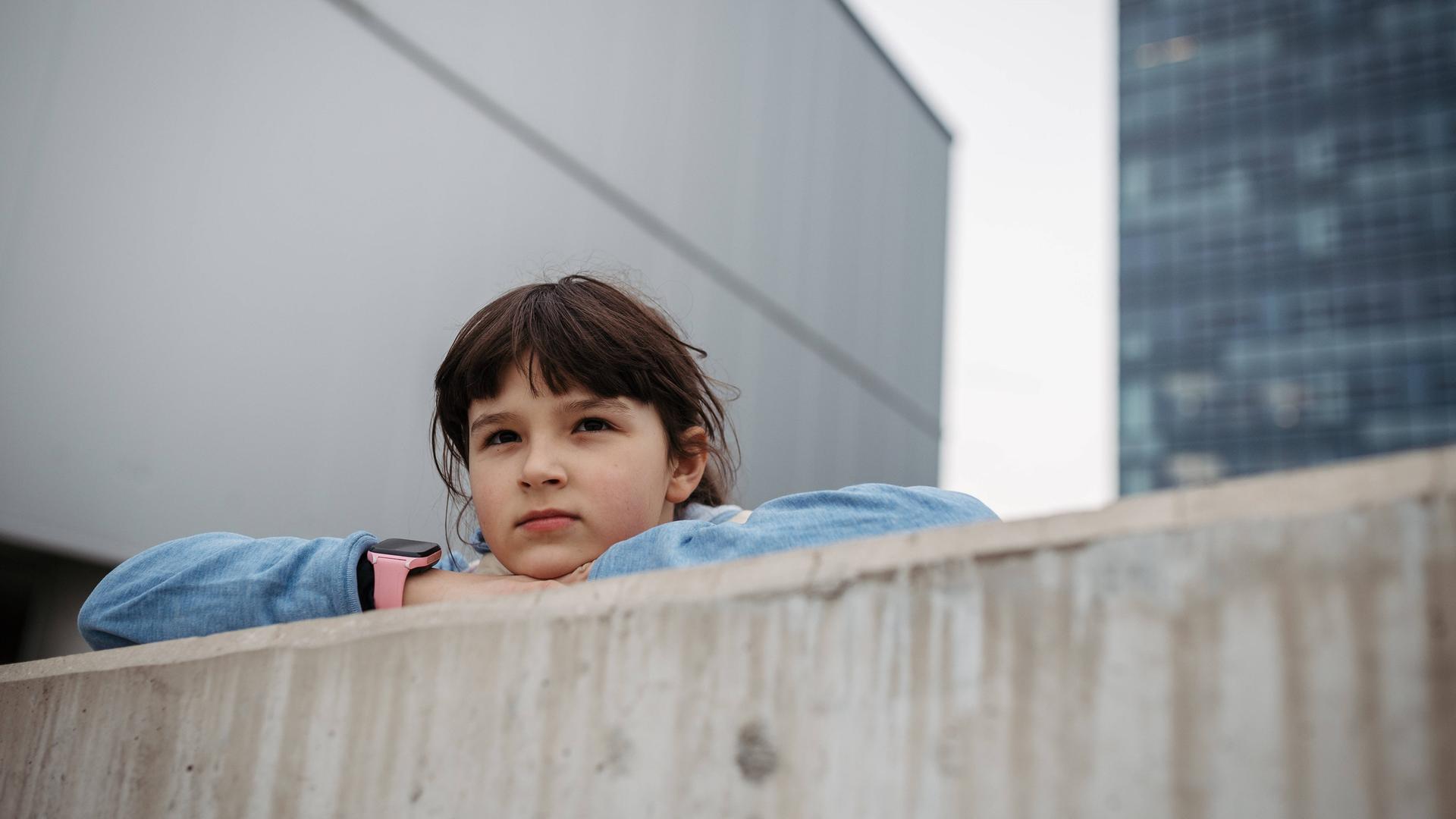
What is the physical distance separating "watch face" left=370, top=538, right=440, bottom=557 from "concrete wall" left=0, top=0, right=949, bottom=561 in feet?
5.84

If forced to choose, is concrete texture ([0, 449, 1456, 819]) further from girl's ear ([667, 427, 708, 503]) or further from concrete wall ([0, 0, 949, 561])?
concrete wall ([0, 0, 949, 561])

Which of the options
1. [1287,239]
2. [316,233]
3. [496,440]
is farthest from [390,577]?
[1287,239]

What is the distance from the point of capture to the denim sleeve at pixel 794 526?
3.30 feet

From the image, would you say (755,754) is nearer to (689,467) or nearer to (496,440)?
(496,440)

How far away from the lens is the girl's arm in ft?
3.76

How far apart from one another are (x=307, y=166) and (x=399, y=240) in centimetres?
37

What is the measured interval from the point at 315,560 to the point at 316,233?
2311mm

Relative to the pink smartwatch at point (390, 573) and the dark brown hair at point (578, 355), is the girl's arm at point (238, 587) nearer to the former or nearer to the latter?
the pink smartwatch at point (390, 573)

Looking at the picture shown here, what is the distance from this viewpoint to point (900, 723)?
62 cm

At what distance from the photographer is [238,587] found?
3.82 feet

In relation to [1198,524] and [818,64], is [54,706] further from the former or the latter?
[818,64]

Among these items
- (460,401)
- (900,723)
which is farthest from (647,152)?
(900,723)

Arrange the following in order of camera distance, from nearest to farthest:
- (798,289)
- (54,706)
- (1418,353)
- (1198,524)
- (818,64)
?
(1198,524) < (54,706) < (798,289) < (818,64) < (1418,353)

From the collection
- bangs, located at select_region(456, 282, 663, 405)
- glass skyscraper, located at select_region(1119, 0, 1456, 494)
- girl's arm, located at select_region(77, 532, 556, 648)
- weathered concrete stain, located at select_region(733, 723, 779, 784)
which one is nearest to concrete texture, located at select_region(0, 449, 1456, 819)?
weathered concrete stain, located at select_region(733, 723, 779, 784)
